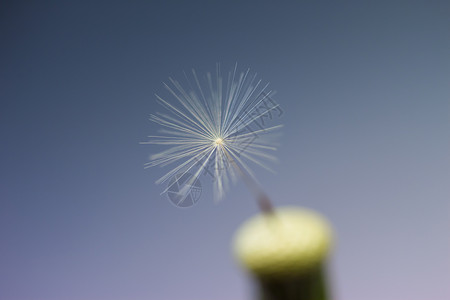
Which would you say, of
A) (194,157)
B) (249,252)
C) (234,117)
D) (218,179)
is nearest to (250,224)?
(249,252)

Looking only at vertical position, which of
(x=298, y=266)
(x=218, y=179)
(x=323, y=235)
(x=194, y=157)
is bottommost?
(x=298, y=266)

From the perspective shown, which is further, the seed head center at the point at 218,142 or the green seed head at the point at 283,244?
the seed head center at the point at 218,142

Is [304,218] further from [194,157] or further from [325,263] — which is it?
[194,157]

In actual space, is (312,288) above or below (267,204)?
below

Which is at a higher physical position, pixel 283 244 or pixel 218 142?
pixel 218 142

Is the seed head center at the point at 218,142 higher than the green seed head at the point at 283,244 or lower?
higher

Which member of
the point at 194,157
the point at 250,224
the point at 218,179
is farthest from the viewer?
the point at 194,157

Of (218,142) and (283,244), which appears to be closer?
(283,244)

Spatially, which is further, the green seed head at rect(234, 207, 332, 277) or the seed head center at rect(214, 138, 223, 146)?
the seed head center at rect(214, 138, 223, 146)

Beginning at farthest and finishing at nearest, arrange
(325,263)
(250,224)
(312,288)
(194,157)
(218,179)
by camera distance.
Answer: (194,157), (218,179), (250,224), (325,263), (312,288)

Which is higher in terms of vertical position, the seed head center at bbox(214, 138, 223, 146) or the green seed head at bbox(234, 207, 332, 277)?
the seed head center at bbox(214, 138, 223, 146)

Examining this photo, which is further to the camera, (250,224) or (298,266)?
(250,224)
